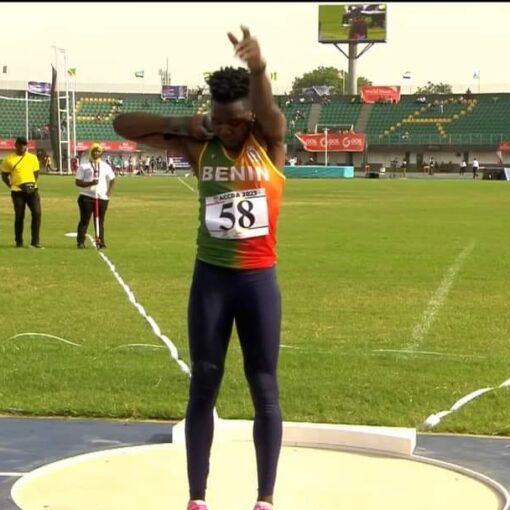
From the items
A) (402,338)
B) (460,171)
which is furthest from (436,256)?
(460,171)

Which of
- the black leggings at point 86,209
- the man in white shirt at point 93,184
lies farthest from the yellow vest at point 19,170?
the black leggings at point 86,209

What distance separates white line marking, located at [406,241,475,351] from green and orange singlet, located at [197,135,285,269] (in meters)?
4.90

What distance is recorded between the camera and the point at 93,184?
17625mm

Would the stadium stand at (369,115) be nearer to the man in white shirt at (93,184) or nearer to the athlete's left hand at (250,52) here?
the man in white shirt at (93,184)

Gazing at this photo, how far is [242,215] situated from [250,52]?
2.41 feet

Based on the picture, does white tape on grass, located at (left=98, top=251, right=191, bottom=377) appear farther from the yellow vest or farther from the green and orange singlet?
the green and orange singlet

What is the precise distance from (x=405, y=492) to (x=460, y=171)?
7928cm

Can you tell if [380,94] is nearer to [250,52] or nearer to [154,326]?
[154,326]

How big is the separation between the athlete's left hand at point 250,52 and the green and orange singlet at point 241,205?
0.40 metres

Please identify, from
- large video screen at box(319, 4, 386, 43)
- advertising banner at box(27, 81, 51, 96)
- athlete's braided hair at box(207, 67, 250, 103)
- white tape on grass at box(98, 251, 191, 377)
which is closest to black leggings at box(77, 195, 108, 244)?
white tape on grass at box(98, 251, 191, 377)

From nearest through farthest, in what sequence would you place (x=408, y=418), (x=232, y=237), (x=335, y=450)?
(x=232, y=237) < (x=335, y=450) < (x=408, y=418)

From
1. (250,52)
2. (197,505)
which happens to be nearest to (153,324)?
(197,505)

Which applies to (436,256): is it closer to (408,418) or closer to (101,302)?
(101,302)

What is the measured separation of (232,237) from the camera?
4328 mm
